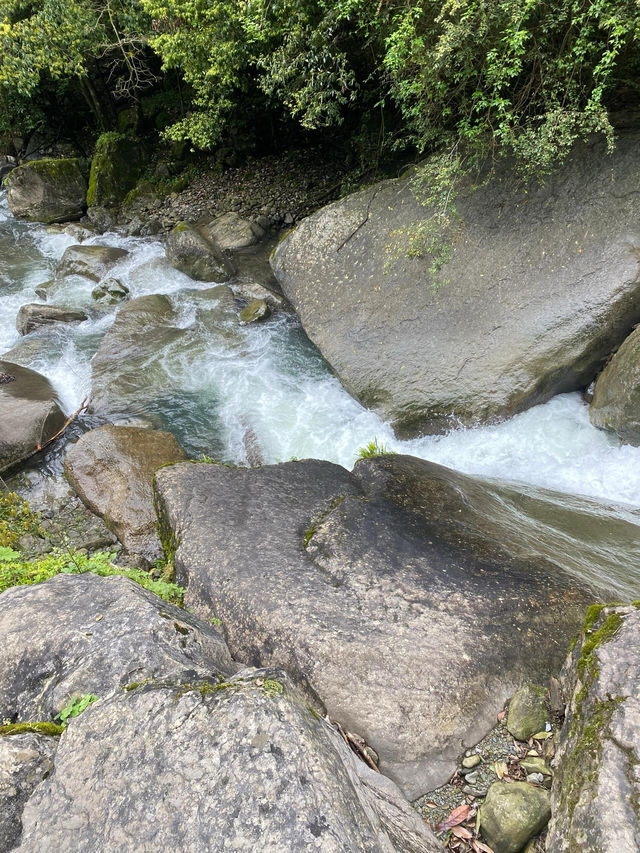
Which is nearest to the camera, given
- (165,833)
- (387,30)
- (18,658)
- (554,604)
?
(165,833)

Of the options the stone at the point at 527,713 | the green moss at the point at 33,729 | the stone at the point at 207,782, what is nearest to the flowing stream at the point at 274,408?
the stone at the point at 527,713

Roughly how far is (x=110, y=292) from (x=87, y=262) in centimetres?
153

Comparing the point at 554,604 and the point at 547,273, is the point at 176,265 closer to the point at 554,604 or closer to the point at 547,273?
the point at 547,273

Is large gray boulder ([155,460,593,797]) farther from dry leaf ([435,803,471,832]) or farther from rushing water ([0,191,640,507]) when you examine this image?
rushing water ([0,191,640,507])

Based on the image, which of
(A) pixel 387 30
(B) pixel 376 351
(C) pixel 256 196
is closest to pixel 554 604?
(B) pixel 376 351

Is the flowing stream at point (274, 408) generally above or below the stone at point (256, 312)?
below

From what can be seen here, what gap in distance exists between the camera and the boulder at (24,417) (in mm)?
6961

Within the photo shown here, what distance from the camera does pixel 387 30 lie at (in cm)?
666

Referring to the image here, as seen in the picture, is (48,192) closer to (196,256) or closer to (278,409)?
(196,256)

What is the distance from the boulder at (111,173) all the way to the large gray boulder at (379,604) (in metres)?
12.5

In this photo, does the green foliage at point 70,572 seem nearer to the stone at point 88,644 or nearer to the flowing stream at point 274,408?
the stone at point 88,644

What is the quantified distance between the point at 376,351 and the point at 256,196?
25.7 feet

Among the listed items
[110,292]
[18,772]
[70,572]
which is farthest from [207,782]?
[110,292]

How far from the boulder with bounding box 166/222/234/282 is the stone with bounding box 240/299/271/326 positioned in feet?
5.13
